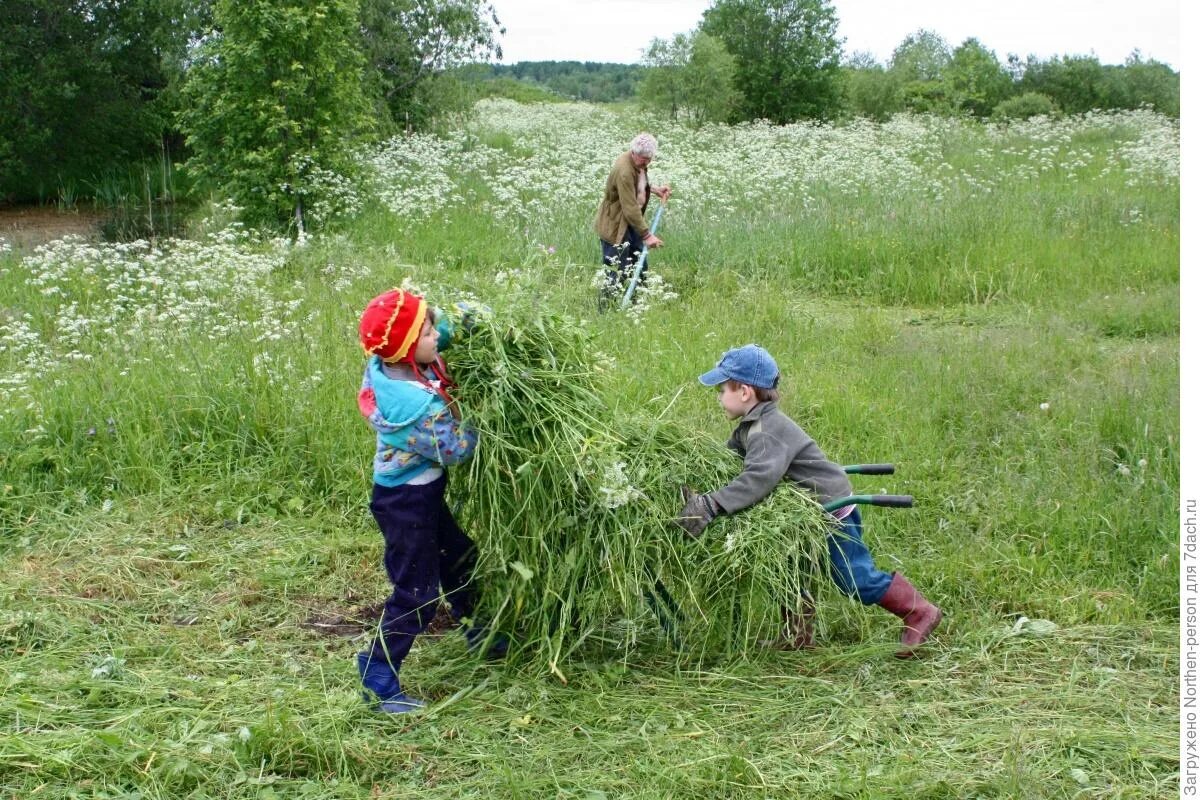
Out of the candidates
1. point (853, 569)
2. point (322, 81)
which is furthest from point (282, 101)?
point (853, 569)

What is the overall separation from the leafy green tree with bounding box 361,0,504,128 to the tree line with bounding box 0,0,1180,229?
3 centimetres

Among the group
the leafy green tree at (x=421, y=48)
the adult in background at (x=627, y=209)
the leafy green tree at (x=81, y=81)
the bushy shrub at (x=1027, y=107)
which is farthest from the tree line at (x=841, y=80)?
the adult in background at (x=627, y=209)

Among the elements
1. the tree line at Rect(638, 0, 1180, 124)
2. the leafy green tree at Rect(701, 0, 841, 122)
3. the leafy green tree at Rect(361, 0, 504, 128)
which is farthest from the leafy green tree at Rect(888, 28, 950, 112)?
the leafy green tree at Rect(361, 0, 504, 128)

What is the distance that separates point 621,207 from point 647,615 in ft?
18.1

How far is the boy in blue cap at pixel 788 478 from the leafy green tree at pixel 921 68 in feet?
86.0

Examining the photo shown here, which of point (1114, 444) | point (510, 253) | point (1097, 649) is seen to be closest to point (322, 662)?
point (1097, 649)

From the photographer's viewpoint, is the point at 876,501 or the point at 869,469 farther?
the point at 869,469

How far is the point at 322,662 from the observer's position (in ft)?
13.6

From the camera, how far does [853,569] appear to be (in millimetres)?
4023

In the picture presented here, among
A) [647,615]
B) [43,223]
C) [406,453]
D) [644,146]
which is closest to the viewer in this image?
[406,453]

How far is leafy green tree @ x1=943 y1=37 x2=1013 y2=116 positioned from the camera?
28.9m

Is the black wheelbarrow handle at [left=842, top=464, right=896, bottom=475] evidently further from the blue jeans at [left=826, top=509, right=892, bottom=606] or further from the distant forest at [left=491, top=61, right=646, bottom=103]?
the distant forest at [left=491, top=61, right=646, bottom=103]

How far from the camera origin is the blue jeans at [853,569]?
399 cm

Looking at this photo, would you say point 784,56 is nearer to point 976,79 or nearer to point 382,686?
point 976,79
